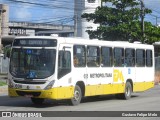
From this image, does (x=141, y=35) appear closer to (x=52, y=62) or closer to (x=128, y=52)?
(x=128, y=52)

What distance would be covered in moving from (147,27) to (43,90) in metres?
27.8

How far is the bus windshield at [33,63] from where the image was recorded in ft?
59.0

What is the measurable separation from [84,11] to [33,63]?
2161 inches

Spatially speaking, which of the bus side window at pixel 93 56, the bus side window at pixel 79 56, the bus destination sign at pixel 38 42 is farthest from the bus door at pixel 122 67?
the bus destination sign at pixel 38 42

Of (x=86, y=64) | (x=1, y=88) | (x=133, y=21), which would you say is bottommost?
(x=1, y=88)

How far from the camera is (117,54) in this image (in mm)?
22266

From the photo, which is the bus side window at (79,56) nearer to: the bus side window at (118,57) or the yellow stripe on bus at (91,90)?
the yellow stripe on bus at (91,90)

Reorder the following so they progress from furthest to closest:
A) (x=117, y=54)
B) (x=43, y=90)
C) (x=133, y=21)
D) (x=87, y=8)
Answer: (x=87, y=8) < (x=133, y=21) < (x=117, y=54) < (x=43, y=90)

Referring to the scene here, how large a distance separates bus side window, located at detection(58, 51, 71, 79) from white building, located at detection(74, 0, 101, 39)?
168 ft

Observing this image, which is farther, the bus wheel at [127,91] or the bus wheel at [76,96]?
the bus wheel at [127,91]

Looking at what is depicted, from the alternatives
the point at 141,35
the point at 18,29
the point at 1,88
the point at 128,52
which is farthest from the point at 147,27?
the point at 18,29

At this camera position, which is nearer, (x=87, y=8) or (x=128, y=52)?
(x=128, y=52)

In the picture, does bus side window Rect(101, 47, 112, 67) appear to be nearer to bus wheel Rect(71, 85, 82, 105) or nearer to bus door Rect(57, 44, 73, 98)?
bus wheel Rect(71, 85, 82, 105)

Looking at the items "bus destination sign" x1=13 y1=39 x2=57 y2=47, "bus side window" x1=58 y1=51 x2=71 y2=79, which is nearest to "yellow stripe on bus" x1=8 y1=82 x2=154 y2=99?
"bus side window" x1=58 y1=51 x2=71 y2=79
